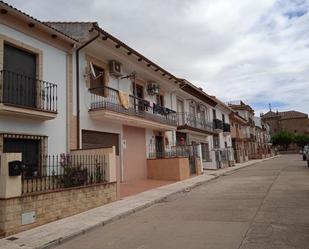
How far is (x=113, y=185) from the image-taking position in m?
12.3

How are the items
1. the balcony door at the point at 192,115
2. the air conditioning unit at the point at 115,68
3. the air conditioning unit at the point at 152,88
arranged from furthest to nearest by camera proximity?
1. the balcony door at the point at 192,115
2. the air conditioning unit at the point at 152,88
3. the air conditioning unit at the point at 115,68

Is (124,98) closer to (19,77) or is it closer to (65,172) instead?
(19,77)

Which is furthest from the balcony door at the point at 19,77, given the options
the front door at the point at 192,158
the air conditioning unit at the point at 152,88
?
the front door at the point at 192,158

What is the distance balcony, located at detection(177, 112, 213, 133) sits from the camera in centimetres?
2558

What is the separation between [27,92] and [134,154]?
823cm

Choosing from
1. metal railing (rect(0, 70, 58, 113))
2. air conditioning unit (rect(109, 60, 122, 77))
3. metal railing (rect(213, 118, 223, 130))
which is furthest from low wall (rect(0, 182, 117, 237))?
metal railing (rect(213, 118, 223, 130))

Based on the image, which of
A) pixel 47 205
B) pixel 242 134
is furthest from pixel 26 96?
pixel 242 134

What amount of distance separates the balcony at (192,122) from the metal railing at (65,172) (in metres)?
13.0

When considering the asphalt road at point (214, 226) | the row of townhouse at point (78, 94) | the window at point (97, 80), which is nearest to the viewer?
the asphalt road at point (214, 226)

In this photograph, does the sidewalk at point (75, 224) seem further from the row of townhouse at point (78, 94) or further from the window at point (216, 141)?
the window at point (216, 141)

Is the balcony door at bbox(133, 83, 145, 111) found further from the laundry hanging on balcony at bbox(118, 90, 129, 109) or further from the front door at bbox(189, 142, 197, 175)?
the front door at bbox(189, 142, 197, 175)

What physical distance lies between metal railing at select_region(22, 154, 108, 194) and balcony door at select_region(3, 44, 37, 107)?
2111mm

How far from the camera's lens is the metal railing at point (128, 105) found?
15.5 m

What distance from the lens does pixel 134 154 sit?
18.9 meters
